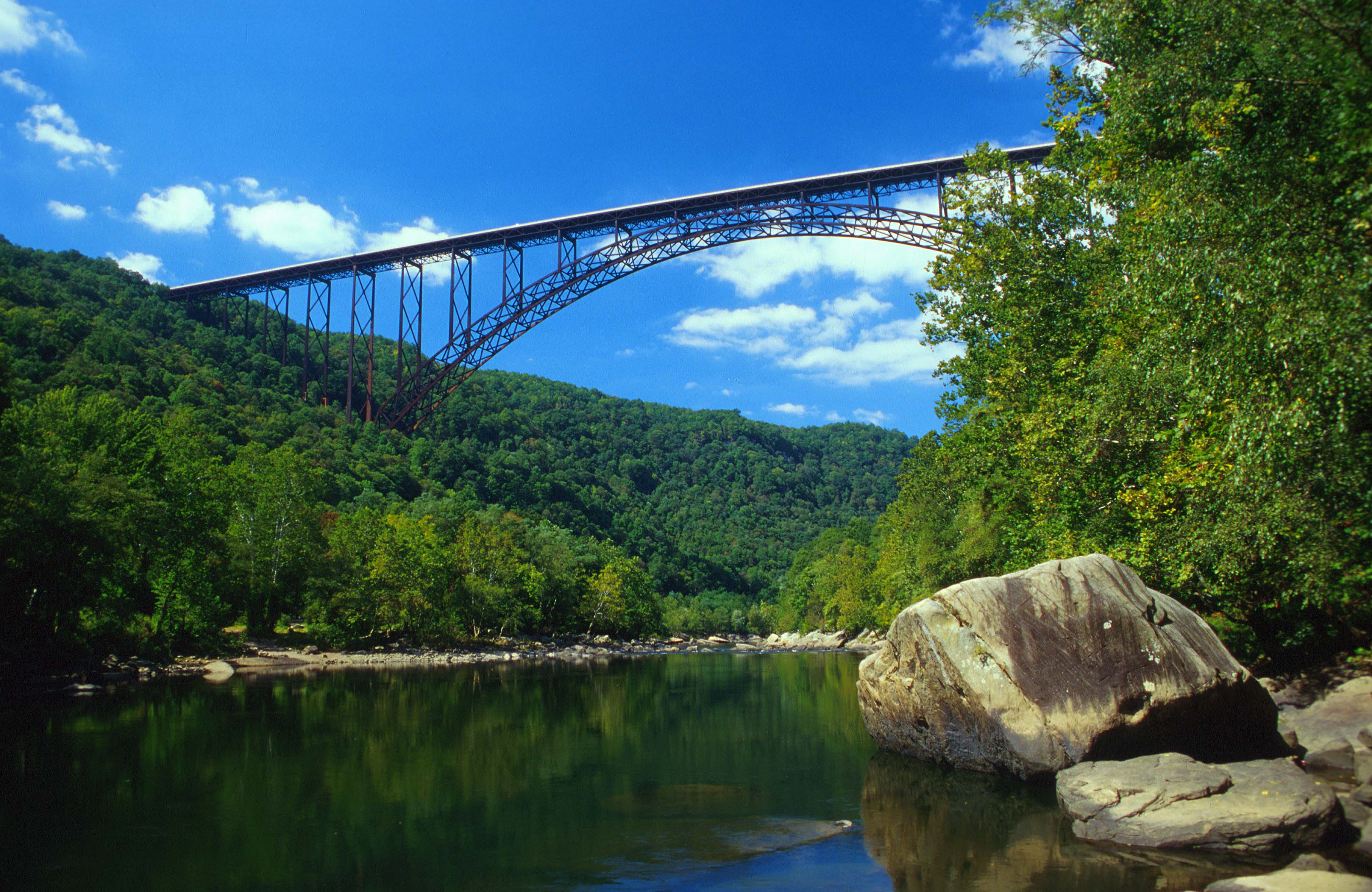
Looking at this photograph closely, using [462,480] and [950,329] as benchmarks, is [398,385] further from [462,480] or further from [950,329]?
[950,329]

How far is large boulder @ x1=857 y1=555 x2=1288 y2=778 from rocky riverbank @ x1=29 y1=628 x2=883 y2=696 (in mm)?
23472

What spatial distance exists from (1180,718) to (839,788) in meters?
4.78

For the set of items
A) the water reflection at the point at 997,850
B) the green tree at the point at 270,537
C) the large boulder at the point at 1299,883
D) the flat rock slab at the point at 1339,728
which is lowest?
the water reflection at the point at 997,850

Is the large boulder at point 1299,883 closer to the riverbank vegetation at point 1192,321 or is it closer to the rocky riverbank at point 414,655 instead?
the riverbank vegetation at point 1192,321

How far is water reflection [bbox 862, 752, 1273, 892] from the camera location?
26.1 feet

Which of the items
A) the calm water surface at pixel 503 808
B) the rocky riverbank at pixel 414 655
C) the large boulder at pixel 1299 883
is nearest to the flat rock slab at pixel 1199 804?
the calm water surface at pixel 503 808

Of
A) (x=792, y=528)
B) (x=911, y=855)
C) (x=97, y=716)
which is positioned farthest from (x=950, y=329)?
(x=792, y=528)

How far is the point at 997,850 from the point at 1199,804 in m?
2.18

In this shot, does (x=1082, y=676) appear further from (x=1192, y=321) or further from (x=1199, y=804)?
(x=1192, y=321)

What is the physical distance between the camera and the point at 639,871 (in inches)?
331

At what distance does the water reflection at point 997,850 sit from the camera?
26.1 feet

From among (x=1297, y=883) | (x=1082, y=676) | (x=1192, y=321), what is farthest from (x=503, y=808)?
(x=1192, y=321)

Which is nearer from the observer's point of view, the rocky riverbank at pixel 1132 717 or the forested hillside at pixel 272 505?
the rocky riverbank at pixel 1132 717

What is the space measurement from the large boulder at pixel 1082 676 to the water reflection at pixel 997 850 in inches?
35.2
